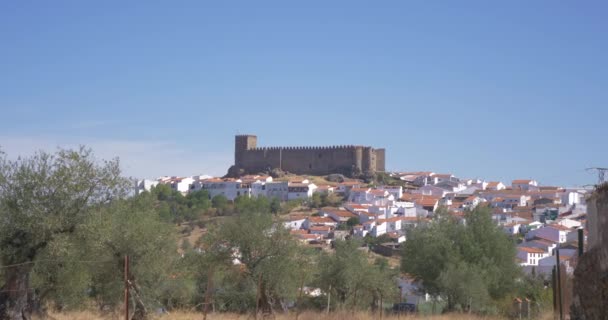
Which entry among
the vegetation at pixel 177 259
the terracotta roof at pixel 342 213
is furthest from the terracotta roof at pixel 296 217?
the vegetation at pixel 177 259

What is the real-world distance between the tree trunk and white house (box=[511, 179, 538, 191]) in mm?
100886

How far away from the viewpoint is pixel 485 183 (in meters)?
112

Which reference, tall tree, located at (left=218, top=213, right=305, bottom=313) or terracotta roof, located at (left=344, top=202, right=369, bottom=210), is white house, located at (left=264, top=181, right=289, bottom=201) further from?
tall tree, located at (left=218, top=213, right=305, bottom=313)

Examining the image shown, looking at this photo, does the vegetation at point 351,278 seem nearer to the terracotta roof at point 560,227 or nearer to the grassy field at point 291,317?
the grassy field at point 291,317

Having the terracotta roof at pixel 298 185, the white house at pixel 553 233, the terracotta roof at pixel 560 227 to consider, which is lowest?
the white house at pixel 553 233

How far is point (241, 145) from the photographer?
344 feet

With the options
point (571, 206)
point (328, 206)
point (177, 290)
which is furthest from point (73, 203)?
point (571, 206)

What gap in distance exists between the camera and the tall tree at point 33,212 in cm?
1334

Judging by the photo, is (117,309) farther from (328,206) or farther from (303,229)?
(328,206)

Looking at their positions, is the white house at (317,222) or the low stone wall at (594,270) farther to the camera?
the white house at (317,222)

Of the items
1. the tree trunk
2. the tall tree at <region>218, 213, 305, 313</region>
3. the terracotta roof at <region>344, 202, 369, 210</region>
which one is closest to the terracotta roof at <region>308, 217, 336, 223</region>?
the terracotta roof at <region>344, 202, 369, 210</region>

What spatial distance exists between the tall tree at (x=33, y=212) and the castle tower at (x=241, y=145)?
89963 mm

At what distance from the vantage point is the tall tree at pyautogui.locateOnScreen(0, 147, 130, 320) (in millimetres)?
13344

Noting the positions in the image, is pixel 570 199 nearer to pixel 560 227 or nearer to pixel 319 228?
pixel 560 227
